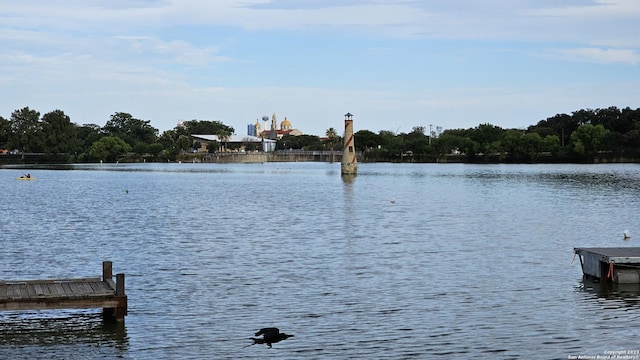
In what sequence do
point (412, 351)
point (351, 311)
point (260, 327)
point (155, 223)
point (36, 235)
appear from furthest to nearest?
point (155, 223)
point (36, 235)
point (351, 311)
point (260, 327)
point (412, 351)

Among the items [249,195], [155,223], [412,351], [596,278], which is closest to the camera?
[412,351]

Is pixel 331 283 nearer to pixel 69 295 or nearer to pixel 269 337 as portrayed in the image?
pixel 269 337

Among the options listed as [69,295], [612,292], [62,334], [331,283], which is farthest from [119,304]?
[612,292]

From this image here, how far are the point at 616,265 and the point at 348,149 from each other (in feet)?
346

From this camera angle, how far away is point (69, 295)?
862 inches

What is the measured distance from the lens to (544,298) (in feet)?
88.2

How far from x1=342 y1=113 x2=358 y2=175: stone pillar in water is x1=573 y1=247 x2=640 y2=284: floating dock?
97.8 meters

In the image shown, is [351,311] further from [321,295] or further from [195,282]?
[195,282]

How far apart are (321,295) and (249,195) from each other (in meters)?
62.4

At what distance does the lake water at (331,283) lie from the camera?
21.2 metres

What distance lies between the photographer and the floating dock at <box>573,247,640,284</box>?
2755cm

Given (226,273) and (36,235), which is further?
(36,235)

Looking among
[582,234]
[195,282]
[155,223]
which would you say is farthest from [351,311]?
[155,223]

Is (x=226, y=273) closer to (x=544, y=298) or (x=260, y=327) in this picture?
(x=260, y=327)
